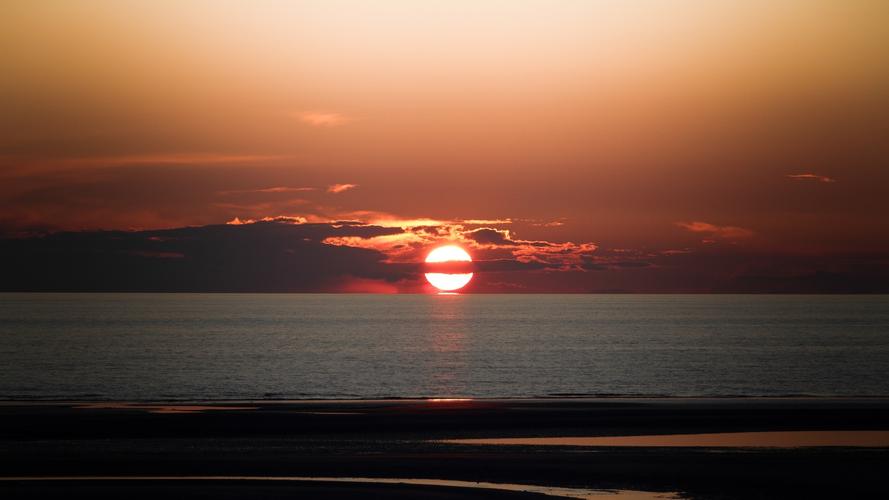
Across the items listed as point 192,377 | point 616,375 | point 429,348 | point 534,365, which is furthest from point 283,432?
point 429,348

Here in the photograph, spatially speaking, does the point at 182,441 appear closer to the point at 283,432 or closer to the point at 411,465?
the point at 283,432

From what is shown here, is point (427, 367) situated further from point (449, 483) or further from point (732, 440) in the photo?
point (449, 483)

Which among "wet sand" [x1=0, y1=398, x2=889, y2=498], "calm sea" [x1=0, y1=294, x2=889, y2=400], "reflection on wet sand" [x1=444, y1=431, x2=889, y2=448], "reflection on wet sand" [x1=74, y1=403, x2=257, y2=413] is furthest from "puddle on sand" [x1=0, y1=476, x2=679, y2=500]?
"calm sea" [x1=0, y1=294, x2=889, y2=400]

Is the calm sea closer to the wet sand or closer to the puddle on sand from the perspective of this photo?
the wet sand

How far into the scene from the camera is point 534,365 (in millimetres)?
88500

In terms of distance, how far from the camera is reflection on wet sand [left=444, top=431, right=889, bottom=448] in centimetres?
3409

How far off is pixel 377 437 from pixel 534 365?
5372 centimetres

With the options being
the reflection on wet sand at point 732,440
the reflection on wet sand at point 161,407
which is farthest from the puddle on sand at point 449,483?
the reflection on wet sand at point 161,407

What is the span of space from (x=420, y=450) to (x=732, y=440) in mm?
12155

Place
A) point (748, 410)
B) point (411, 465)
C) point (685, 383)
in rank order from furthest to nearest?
1. point (685, 383)
2. point (748, 410)
3. point (411, 465)

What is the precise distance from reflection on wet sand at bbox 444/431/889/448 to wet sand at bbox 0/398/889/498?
887 millimetres

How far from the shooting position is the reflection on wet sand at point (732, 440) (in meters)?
34.1

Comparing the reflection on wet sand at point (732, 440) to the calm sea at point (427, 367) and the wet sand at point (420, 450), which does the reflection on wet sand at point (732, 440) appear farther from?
the calm sea at point (427, 367)

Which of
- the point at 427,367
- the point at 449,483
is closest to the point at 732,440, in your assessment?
the point at 449,483
